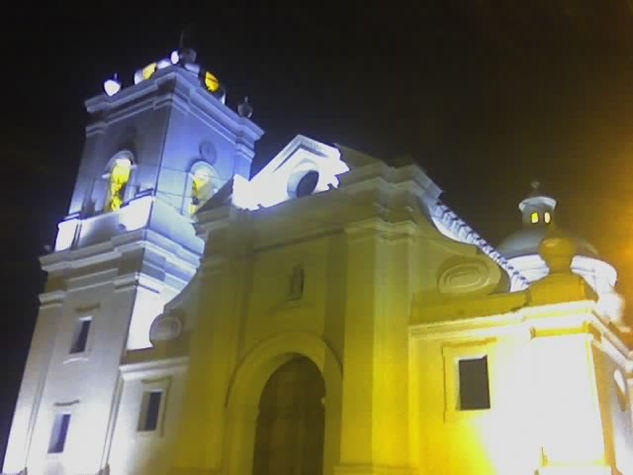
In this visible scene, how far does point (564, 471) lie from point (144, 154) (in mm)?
14836

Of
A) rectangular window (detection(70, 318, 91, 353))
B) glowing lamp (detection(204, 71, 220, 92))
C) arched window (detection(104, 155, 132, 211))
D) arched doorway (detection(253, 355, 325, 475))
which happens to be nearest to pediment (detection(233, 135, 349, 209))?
arched doorway (detection(253, 355, 325, 475))

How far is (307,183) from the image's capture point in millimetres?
17078

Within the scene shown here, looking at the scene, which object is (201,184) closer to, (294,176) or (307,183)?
(294,176)

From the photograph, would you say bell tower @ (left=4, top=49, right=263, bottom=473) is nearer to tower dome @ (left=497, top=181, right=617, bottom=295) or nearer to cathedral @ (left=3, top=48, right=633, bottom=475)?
cathedral @ (left=3, top=48, right=633, bottom=475)

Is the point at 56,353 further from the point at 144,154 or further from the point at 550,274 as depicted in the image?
the point at 550,274

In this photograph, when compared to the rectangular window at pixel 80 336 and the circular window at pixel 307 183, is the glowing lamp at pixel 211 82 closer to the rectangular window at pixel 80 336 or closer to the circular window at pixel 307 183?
the circular window at pixel 307 183

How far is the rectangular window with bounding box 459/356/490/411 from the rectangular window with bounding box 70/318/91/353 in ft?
35.5

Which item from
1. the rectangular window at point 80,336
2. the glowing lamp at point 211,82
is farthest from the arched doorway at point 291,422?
the glowing lamp at point 211,82

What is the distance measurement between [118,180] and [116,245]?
2.93 metres

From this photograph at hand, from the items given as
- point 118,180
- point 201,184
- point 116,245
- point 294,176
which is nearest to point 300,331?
point 294,176

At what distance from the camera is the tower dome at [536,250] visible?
21.4 m

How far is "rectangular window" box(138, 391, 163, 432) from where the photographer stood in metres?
16.6

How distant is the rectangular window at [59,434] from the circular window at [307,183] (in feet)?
28.0

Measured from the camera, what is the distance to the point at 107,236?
67.6 ft
